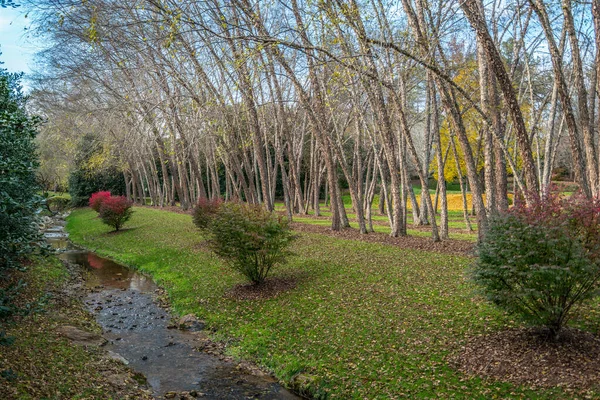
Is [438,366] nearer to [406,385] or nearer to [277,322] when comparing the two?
[406,385]

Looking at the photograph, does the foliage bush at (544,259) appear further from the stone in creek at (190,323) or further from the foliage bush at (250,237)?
the stone in creek at (190,323)

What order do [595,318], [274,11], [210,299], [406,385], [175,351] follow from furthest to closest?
[274,11], [210,299], [175,351], [595,318], [406,385]

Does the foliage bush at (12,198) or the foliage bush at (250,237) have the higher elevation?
the foliage bush at (12,198)

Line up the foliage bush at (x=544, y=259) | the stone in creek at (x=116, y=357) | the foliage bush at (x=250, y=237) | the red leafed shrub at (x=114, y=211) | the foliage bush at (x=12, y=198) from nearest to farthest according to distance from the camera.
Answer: the foliage bush at (x=12, y=198)
the foliage bush at (x=544, y=259)
the stone in creek at (x=116, y=357)
the foliage bush at (x=250, y=237)
the red leafed shrub at (x=114, y=211)

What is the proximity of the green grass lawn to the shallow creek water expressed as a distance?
43 cm

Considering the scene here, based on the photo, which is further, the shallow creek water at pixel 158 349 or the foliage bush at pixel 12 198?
the shallow creek water at pixel 158 349

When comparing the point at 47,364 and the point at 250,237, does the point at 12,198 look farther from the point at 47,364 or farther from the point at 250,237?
the point at 250,237

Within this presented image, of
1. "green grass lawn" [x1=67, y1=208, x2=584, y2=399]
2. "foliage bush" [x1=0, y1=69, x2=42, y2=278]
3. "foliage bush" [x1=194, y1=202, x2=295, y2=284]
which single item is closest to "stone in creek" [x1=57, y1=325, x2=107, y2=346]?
"green grass lawn" [x1=67, y1=208, x2=584, y2=399]

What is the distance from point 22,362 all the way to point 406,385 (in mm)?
4772

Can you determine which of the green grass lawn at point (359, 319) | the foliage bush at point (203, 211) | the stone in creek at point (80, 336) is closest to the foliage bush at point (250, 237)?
the green grass lawn at point (359, 319)

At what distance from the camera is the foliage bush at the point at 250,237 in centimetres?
1030

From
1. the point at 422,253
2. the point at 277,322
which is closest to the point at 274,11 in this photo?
the point at 422,253

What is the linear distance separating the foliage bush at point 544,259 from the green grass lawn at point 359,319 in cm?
106

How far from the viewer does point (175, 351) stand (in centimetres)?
830
